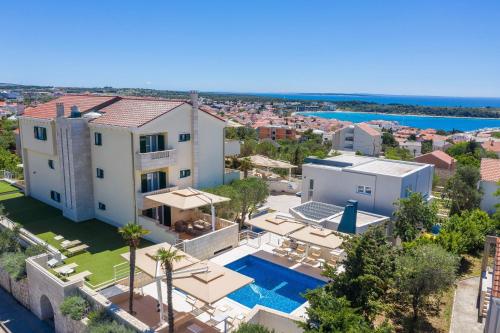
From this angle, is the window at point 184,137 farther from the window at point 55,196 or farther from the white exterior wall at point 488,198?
the white exterior wall at point 488,198

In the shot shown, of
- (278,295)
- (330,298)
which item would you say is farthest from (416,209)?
(330,298)

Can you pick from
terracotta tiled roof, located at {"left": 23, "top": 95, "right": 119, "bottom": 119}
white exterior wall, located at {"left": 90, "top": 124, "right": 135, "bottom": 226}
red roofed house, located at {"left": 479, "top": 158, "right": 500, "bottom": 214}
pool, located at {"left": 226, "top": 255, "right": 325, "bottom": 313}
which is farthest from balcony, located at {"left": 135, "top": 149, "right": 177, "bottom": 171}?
red roofed house, located at {"left": 479, "top": 158, "right": 500, "bottom": 214}

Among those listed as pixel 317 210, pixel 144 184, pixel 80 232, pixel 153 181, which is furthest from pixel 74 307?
pixel 317 210

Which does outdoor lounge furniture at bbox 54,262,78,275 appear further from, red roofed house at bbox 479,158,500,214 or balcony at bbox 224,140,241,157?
red roofed house at bbox 479,158,500,214

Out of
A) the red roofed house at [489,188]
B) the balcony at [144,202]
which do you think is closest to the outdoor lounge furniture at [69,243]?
the balcony at [144,202]

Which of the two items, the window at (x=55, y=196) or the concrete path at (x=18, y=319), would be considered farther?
the window at (x=55, y=196)

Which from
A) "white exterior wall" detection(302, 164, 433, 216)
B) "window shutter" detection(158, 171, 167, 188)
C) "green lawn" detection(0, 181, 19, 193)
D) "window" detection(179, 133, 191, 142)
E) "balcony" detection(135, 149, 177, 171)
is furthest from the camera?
"green lawn" detection(0, 181, 19, 193)

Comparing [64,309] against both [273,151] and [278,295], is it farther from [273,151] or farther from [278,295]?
[273,151]
